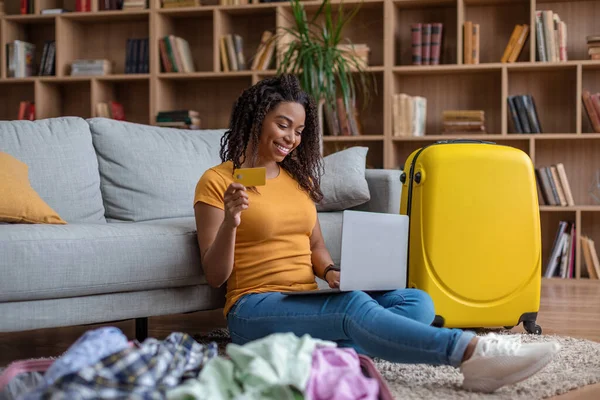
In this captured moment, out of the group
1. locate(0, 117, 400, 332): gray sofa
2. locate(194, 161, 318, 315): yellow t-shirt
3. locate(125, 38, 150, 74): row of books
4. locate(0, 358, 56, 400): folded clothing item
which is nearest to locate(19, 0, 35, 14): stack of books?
locate(125, 38, 150, 74): row of books

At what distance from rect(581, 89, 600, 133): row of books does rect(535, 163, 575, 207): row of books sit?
28 cm

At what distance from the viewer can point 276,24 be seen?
441 centimetres

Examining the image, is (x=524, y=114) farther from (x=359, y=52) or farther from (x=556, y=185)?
(x=359, y=52)

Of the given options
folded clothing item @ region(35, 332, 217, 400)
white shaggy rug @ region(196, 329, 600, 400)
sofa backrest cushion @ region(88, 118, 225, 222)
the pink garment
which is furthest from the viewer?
sofa backrest cushion @ region(88, 118, 225, 222)

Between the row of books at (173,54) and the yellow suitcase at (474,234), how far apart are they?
8.17ft

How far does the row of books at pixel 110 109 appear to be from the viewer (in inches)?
182

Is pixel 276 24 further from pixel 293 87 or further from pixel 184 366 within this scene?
pixel 184 366

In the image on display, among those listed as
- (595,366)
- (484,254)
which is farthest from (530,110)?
(595,366)

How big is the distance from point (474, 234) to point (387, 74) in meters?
2.06

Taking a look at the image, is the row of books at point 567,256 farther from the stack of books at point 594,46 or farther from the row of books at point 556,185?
the stack of books at point 594,46

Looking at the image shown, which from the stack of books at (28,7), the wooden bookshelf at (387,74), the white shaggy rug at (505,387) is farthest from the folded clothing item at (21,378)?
the stack of books at (28,7)

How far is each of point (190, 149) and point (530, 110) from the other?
213 centimetres

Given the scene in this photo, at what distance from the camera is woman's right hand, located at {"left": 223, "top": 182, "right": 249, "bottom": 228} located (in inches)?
66.6

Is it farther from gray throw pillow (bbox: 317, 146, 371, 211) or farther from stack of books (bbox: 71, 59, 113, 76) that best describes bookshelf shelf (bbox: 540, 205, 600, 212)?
stack of books (bbox: 71, 59, 113, 76)
